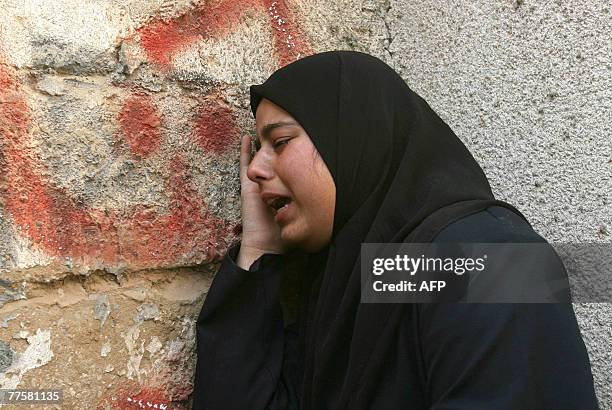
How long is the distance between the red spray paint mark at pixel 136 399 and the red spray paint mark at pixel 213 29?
679mm

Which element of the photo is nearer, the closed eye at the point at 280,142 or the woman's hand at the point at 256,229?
the closed eye at the point at 280,142

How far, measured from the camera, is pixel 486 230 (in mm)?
1271

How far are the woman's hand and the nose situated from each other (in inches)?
3.5

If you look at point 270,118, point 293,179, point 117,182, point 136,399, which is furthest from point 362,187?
point 136,399

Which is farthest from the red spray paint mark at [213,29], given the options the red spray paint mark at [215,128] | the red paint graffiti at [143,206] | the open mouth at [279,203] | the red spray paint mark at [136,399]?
the red spray paint mark at [136,399]

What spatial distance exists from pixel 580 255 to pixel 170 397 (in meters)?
0.90

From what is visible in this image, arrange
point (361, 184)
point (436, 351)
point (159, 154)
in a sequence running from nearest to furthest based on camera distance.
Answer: point (436, 351), point (361, 184), point (159, 154)

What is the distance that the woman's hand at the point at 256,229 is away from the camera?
5.25 ft

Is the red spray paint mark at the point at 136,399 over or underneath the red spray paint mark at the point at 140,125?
underneath

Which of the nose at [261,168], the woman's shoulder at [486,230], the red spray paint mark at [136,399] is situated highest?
the nose at [261,168]

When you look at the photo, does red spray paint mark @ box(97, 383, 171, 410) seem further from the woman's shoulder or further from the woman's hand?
the woman's shoulder

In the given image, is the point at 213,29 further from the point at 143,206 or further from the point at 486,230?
the point at 486,230

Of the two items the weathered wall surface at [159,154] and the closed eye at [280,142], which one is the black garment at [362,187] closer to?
the closed eye at [280,142]

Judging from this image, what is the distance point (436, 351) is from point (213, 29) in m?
0.87
